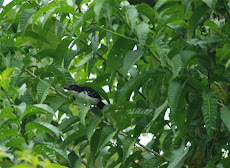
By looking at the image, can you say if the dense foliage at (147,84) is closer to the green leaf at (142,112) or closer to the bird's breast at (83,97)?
the green leaf at (142,112)

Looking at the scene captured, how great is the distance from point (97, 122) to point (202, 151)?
823mm

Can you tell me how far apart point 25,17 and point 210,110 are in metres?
1.61

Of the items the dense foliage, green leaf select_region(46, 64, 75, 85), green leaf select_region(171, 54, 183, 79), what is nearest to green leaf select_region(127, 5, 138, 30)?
the dense foliage

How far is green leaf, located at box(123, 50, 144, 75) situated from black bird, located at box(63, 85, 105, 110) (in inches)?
40.5

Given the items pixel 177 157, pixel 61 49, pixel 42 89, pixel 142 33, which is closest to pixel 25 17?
pixel 61 49

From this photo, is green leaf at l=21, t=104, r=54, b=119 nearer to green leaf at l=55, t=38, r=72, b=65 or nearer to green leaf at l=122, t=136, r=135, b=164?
green leaf at l=122, t=136, r=135, b=164

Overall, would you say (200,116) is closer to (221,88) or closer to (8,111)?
(221,88)

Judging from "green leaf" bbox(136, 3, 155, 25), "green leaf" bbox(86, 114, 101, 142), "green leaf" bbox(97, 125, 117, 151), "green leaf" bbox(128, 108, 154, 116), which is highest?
"green leaf" bbox(136, 3, 155, 25)

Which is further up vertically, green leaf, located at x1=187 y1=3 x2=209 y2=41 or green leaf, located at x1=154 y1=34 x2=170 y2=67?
green leaf, located at x1=187 y1=3 x2=209 y2=41

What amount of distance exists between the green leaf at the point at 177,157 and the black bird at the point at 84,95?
3.91ft

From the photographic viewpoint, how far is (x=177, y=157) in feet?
11.5

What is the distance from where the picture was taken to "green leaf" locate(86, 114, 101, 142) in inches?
149

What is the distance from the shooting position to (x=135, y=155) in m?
4.06

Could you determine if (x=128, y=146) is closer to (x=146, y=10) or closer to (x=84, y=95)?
(x=146, y=10)
